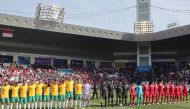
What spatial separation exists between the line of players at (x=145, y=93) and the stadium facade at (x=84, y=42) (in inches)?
726

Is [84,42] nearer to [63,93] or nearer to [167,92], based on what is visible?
[167,92]

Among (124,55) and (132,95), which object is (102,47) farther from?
(132,95)

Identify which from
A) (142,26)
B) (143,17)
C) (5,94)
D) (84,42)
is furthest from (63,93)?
(143,17)

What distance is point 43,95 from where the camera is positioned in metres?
21.9

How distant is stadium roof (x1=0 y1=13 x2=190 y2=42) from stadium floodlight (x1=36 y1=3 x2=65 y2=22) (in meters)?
0.84

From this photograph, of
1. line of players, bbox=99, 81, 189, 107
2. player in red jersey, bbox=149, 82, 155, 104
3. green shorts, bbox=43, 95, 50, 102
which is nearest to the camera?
green shorts, bbox=43, 95, 50, 102

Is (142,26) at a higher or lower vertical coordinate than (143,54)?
higher

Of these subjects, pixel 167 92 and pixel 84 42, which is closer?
pixel 167 92

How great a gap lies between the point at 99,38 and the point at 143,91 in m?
26.4

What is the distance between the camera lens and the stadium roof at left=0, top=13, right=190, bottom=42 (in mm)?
41806

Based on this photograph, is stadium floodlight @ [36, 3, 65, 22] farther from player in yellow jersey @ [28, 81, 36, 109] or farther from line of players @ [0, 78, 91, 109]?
player in yellow jersey @ [28, 81, 36, 109]

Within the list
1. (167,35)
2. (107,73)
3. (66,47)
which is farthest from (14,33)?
(167,35)

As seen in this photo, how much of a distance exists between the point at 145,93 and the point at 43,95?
8.04 m

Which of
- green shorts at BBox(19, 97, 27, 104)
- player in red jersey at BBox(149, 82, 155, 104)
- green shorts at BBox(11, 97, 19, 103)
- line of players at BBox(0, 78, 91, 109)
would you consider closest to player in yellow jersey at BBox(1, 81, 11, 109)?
line of players at BBox(0, 78, 91, 109)
